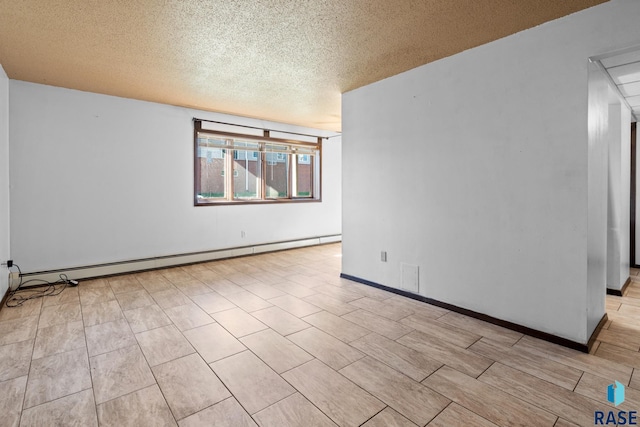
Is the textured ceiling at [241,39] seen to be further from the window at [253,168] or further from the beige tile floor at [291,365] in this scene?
the beige tile floor at [291,365]

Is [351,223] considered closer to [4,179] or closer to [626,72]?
[626,72]

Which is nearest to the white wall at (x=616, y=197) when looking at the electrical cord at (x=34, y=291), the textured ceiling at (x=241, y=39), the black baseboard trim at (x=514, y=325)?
the black baseboard trim at (x=514, y=325)

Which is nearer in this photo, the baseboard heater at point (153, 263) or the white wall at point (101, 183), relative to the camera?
the white wall at point (101, 183)

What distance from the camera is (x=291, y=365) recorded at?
2.17 m

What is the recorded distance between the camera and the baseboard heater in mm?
4009

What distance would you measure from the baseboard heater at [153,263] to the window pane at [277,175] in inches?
40.2

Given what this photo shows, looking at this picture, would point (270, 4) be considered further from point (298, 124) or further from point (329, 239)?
point (329, 239)

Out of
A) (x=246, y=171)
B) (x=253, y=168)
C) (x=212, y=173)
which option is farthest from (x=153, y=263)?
(x=253, y=168)

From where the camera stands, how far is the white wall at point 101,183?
3887 millimetres

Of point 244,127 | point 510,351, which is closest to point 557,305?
point 510,351

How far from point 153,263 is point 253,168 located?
242cm

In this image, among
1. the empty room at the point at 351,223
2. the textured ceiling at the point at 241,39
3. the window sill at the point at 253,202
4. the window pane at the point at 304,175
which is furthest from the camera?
the window pane at the point at 304,175

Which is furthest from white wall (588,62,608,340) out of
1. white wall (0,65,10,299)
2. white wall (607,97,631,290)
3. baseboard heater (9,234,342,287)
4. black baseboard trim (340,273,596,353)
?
white wall (0,65,10,299)

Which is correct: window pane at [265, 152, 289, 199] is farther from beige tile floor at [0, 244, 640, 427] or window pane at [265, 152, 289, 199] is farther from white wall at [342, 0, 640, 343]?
beige tile floor at [0, 244, 640, 427]
